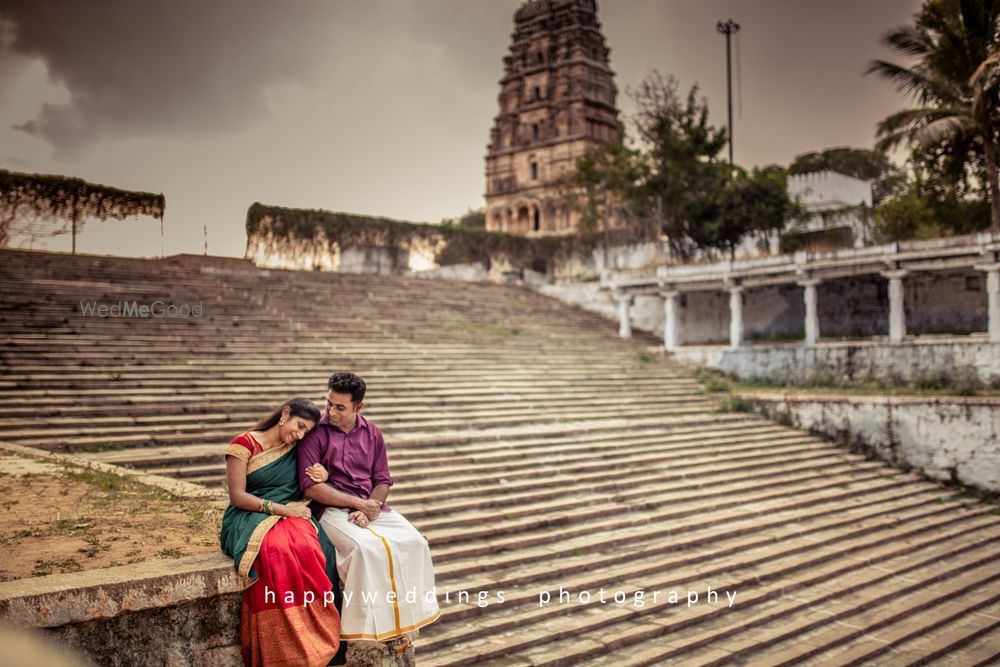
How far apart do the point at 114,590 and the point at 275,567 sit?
67 cm

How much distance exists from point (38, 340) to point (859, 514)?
12457mm

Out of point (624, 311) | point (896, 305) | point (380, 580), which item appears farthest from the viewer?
point (624, 311)

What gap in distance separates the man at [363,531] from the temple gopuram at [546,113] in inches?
1374

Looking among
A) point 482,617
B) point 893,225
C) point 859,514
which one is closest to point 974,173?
point 893,225

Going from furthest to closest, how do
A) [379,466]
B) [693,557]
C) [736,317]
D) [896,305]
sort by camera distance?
1. [736,317]
2. [896,305]
3. [693,557]
4. [379,466]

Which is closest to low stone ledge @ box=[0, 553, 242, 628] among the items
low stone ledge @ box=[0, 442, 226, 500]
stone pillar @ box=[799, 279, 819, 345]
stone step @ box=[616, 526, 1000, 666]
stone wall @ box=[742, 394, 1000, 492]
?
low stone ledge @ box=[0, 442, 226, 500]

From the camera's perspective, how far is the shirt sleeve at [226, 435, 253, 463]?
3.57 meters

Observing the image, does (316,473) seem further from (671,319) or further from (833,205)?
(833,205)

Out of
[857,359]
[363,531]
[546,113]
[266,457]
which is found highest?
[546,113]

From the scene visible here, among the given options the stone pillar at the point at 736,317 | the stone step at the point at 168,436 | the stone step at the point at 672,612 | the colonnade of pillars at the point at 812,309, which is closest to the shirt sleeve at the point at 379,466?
the stone step at the point at 672,612

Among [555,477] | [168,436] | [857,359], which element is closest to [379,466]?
[168,436]

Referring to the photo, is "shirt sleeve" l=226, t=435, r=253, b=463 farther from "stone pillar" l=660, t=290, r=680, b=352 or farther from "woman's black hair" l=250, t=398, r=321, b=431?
"stone pillar" l=660, t=290, r=680, b=352

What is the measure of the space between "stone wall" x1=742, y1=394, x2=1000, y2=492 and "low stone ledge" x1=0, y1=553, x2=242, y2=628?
13065 mm

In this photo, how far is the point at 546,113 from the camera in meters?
40.9
